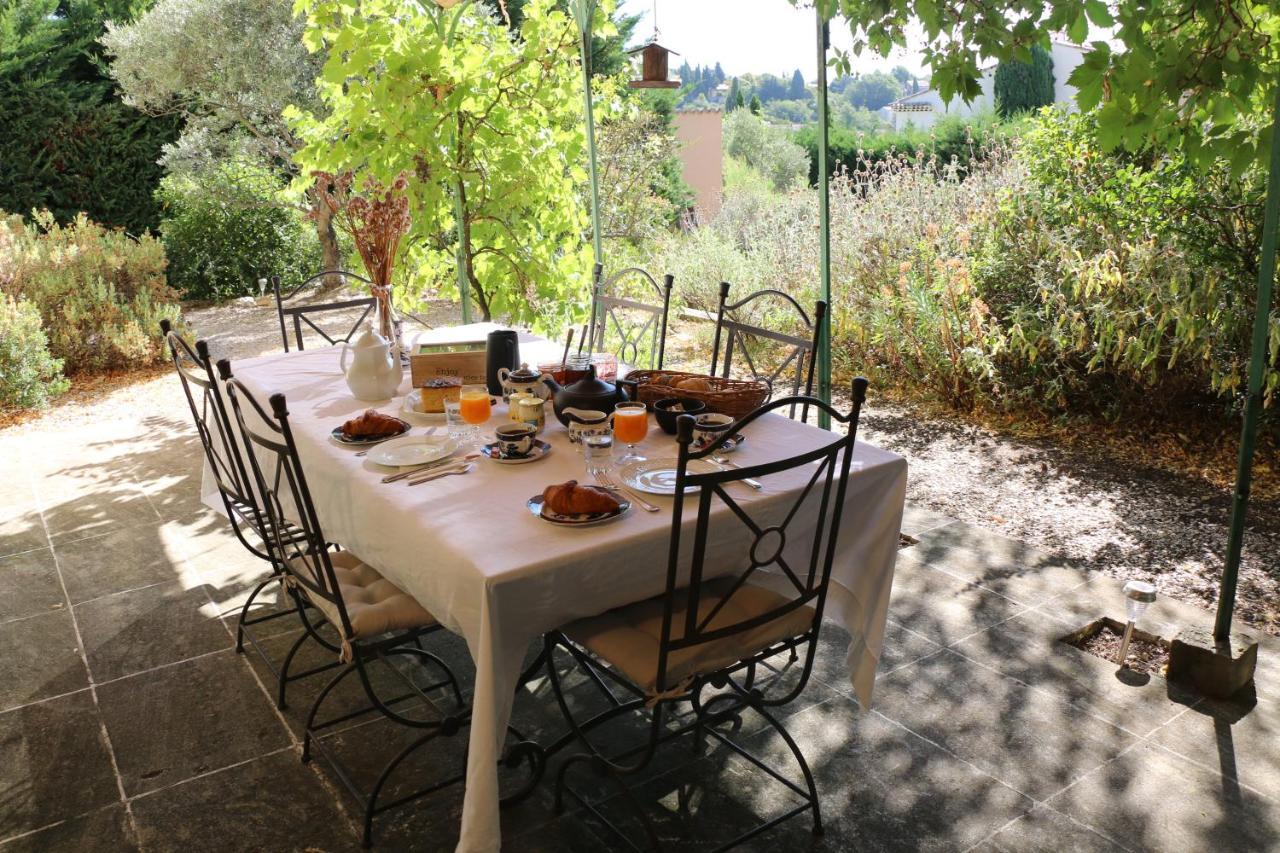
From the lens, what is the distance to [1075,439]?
4863 millimetres

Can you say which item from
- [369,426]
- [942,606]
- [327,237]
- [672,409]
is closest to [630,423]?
[672,409]

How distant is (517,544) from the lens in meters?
1.86

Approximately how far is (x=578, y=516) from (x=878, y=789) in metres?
0.99

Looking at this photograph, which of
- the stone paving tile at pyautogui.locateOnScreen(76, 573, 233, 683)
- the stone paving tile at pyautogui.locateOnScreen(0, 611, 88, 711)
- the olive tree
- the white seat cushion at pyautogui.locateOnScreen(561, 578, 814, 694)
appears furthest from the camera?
the olive tree

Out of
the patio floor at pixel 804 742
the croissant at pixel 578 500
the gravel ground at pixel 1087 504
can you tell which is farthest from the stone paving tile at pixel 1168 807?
the croissant at pixel 578 500

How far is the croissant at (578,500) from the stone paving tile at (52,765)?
51.4 inches

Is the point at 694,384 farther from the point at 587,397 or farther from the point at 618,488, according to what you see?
the point at 618,488

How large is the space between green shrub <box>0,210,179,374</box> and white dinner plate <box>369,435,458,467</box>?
193 inches

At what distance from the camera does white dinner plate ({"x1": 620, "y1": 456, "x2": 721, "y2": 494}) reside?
2.09 meters

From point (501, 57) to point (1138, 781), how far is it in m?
3.83

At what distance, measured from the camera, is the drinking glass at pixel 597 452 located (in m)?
2.25

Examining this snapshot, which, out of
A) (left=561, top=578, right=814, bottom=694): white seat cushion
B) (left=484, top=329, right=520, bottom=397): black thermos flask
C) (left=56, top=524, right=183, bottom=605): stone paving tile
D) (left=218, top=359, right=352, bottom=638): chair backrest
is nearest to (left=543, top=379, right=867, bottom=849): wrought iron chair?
(left=561, top=578, right=814, bottom=694): white seat cushion

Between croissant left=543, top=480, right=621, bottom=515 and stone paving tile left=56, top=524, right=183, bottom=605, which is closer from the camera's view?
croissant left=543, top=480, right=621, bottom=515

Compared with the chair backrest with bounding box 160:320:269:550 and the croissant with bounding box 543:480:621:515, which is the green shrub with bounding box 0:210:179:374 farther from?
the croissant with bounding box 543:480:621:515
